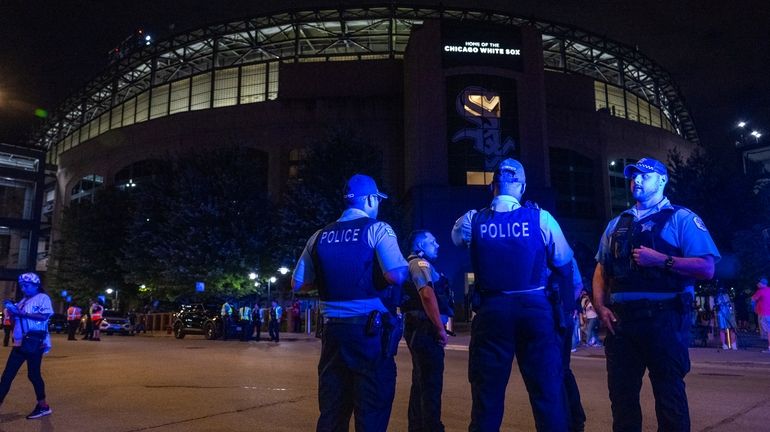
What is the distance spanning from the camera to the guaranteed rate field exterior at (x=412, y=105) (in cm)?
3947

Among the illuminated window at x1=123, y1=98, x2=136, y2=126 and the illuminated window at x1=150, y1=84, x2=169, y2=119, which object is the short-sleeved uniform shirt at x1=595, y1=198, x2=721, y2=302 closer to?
the illuminated window at x1=150, y1=84, x2=169, y2=119

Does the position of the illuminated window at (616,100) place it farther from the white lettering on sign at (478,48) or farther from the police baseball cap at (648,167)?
the police baseball cap at (648,167)

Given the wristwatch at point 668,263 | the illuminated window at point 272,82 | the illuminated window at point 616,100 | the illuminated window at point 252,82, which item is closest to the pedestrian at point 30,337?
the wristwatch at point 668,263

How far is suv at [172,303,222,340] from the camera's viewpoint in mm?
25344

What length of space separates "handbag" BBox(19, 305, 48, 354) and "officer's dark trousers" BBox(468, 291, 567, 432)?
5.79 m

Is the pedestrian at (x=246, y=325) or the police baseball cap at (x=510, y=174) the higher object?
the police baseball cap at (x=510, y=174)

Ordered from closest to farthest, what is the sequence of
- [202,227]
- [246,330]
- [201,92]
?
[246,330]
[202,227]
[201,92]

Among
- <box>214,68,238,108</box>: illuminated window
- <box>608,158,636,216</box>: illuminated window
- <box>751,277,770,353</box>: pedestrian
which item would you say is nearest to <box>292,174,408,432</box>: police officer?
<box>751,277,770,353</box>: pedestrian

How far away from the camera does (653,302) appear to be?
3.47m

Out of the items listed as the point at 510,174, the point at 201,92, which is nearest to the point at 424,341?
the point at 510,174

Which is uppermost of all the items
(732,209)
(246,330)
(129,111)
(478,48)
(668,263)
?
(129,111)

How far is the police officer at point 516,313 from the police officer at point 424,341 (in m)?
0.89

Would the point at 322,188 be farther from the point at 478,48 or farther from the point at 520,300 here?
the point at 520,300

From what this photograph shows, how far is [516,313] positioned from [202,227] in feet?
96.8
